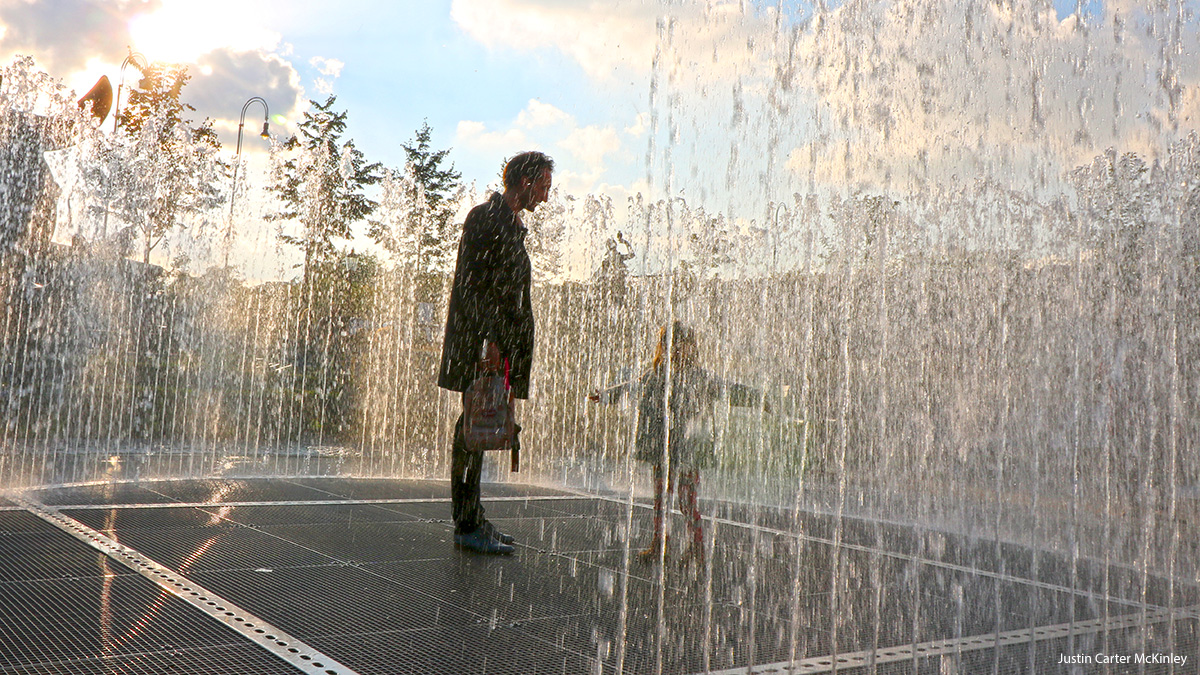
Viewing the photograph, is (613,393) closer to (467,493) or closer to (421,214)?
(467,493)

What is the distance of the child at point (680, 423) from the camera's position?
14.3ft

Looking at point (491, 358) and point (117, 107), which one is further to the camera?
point (117, 107)

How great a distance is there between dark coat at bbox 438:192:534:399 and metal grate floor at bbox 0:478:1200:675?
0.87m

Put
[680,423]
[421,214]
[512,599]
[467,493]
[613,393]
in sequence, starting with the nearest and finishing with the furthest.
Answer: [512,599], [467,493], [680,423], [613,393], [421,214]

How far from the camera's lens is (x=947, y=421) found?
454 inches

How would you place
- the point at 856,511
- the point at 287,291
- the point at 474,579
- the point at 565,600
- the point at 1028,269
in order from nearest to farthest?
the point at 565,600
the point at 474,579
the point at 856,511
the point at 1028,269
the point at 287,291

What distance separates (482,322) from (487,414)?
0.42 metres

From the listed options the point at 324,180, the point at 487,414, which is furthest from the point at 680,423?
the point at 324,180

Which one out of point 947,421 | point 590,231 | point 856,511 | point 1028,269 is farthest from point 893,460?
point 590,231

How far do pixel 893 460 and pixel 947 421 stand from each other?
840 mm

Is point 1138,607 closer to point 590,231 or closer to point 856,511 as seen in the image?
point 856,511

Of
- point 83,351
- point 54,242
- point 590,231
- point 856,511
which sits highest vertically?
point 590,231

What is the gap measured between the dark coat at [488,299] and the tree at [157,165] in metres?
9.90

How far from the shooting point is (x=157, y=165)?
17703 mm
